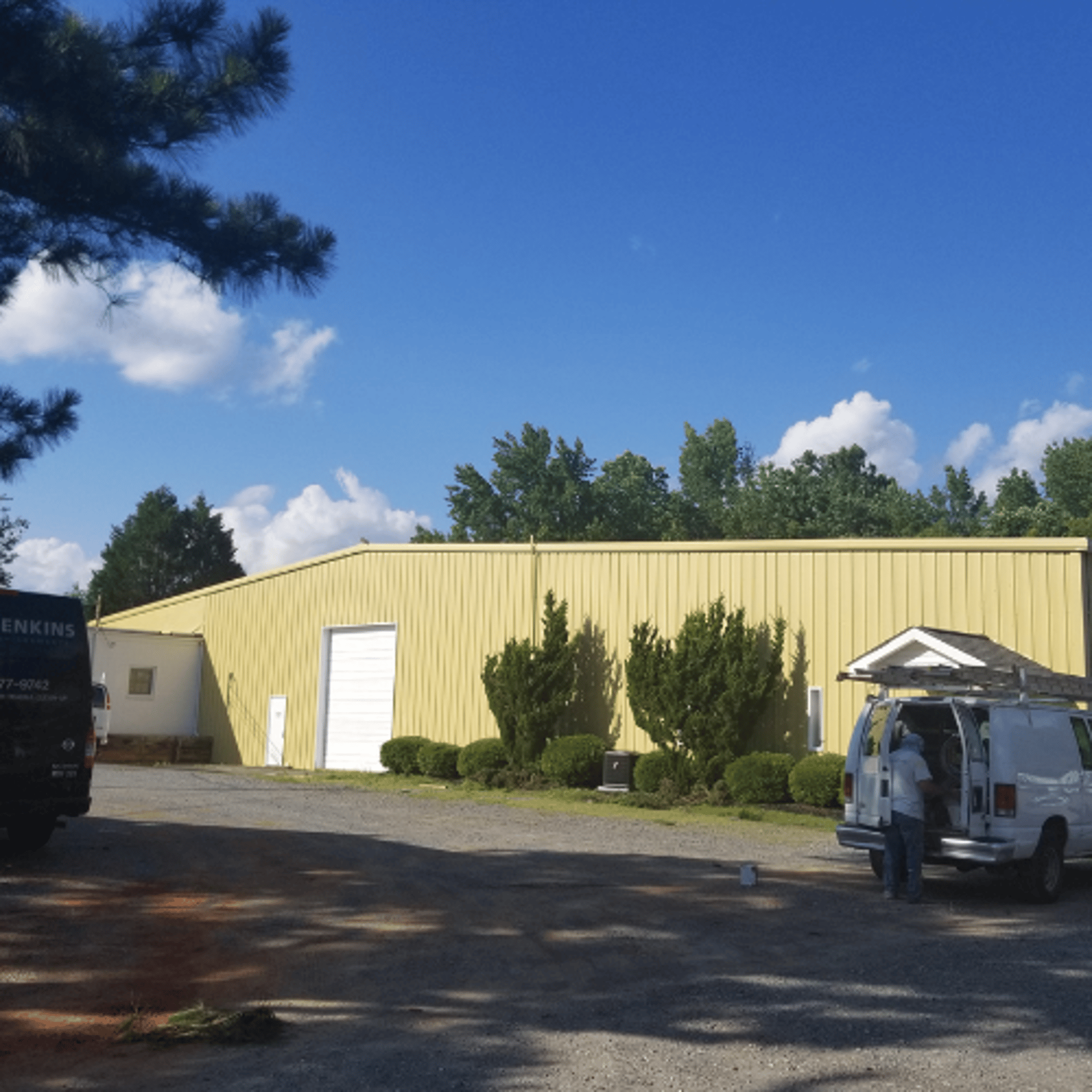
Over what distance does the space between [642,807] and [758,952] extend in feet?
38.6

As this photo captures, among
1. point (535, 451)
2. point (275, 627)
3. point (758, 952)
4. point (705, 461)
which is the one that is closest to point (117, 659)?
point (275, 627)

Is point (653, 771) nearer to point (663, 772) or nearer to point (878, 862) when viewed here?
point (663, 772)

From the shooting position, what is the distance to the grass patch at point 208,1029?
6211mm

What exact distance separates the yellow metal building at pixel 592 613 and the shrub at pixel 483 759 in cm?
142

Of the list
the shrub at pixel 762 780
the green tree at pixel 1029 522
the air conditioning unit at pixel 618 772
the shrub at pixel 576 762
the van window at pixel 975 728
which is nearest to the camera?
the van window at pixel 975 728

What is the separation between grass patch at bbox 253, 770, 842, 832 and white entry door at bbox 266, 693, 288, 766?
514cm

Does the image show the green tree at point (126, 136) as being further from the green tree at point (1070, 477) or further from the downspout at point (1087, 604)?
the green tree at point (1070, 477)

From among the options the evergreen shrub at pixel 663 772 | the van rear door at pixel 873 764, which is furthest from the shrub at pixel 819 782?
the van rear door at pixel 873 764

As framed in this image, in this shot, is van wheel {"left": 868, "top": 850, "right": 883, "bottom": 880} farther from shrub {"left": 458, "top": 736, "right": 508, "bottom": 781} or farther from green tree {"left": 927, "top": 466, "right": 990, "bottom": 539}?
green tree {"left": 927, "top": 466, "right": 990, "bottom": 539}

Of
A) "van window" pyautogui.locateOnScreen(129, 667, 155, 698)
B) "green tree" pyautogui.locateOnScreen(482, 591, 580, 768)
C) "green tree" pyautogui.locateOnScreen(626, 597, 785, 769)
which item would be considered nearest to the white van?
"green tree" pyautogui.locateOnScreen(626, 597, 785, 769)

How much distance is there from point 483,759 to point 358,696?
6161 millimetres

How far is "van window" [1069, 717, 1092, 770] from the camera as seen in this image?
40.2ft

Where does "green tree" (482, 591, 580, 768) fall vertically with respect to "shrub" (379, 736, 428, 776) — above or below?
above

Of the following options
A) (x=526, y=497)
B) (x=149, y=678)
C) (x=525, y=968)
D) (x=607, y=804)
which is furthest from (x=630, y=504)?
(x=525, y=968)
